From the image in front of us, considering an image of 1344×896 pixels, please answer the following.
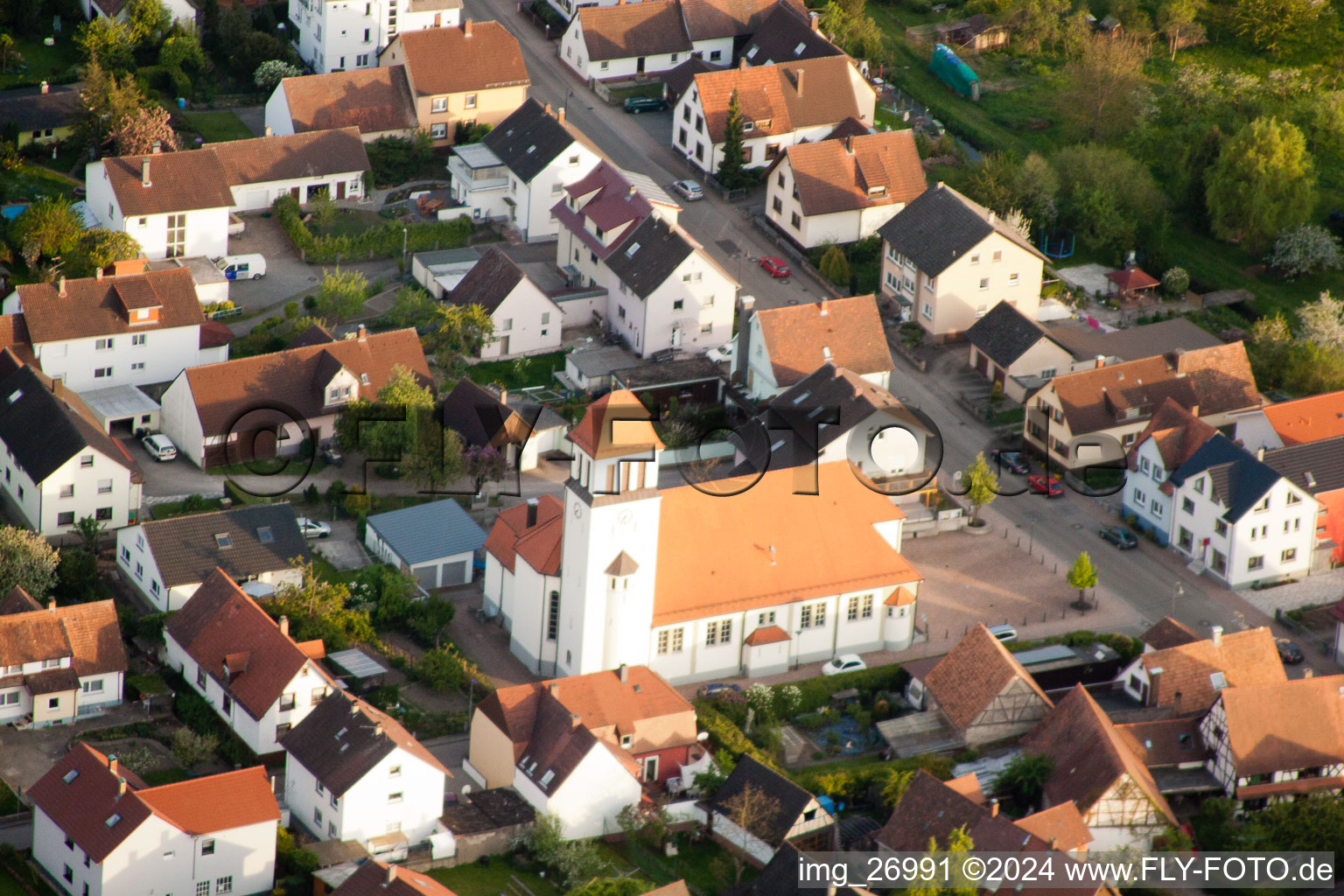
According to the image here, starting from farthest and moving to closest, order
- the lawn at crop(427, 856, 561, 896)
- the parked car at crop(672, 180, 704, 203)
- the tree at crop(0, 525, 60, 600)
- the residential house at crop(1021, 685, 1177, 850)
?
1. the parked car at crop(672, 180, 704, 203)
2. the tree at crop(0, 525, 60, 600)
3. the residential house at crop(1021, 685, 1177, 850)
4. the lawn at crop(427, 856, 561, 896)

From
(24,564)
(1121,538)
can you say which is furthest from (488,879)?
(1121,538)

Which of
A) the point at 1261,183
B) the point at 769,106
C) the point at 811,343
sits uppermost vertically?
the point at 769,106

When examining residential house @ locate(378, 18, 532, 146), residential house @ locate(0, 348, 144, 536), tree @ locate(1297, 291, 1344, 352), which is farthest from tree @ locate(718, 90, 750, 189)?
residential house @ locate(0, 348, 144, 536)

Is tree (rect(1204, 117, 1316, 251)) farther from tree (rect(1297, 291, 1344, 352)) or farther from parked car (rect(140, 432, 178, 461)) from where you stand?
parked car (rect(140, 432, 178, 461))

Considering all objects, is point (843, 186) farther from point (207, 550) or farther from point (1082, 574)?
point (207, 550)

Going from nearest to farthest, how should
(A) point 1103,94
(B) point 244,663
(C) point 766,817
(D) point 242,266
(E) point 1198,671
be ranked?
(C) point 766,817, (B) point 244,663, (E) point 1198,671, (D) point 242,266, (A) point 1103,94

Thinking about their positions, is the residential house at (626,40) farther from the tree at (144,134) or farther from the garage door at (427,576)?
the garage door at (427,576)

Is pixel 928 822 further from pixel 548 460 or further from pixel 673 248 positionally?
pixel 673 248
